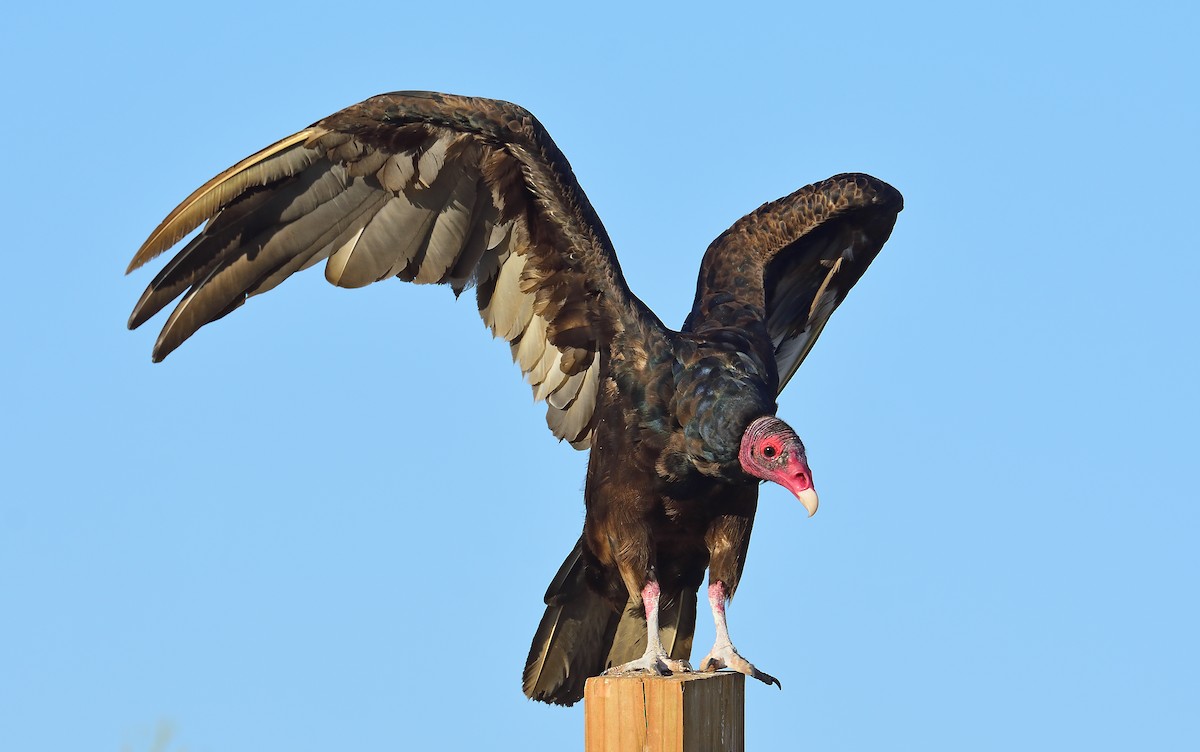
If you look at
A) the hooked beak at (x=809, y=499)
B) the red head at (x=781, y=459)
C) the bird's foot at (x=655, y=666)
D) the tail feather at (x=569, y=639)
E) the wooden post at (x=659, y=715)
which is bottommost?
the wooden post at (x=659, y=715)

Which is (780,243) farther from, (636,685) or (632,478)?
(636,685)

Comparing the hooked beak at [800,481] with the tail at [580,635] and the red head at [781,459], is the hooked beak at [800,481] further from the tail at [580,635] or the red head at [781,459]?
the tail at [580,635]

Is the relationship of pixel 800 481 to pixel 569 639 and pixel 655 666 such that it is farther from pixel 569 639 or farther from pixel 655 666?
pixel 569 639

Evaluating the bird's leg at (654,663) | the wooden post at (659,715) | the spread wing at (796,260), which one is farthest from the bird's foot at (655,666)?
the spread wing at (796,260)

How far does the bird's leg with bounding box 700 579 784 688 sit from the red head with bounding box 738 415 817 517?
446 mm

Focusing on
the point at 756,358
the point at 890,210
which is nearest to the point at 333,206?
the point at 756,358

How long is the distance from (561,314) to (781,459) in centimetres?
119

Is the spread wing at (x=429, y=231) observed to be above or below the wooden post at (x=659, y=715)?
above

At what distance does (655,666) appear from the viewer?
14.8ft

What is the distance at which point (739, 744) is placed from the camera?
157 inches

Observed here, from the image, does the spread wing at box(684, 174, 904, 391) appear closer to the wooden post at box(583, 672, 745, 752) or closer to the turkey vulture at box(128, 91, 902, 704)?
the turkey vulture at box(128, 91, 902, 704)

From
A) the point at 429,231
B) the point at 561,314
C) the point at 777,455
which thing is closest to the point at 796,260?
the point at 561,314

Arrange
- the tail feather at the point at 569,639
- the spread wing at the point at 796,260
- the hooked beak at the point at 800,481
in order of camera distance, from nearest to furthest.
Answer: the hooked beak at the point at 800,481, the tail feather at the point at 569,639, the spread wing at the point at 796,260

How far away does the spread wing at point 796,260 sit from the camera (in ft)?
19.3
